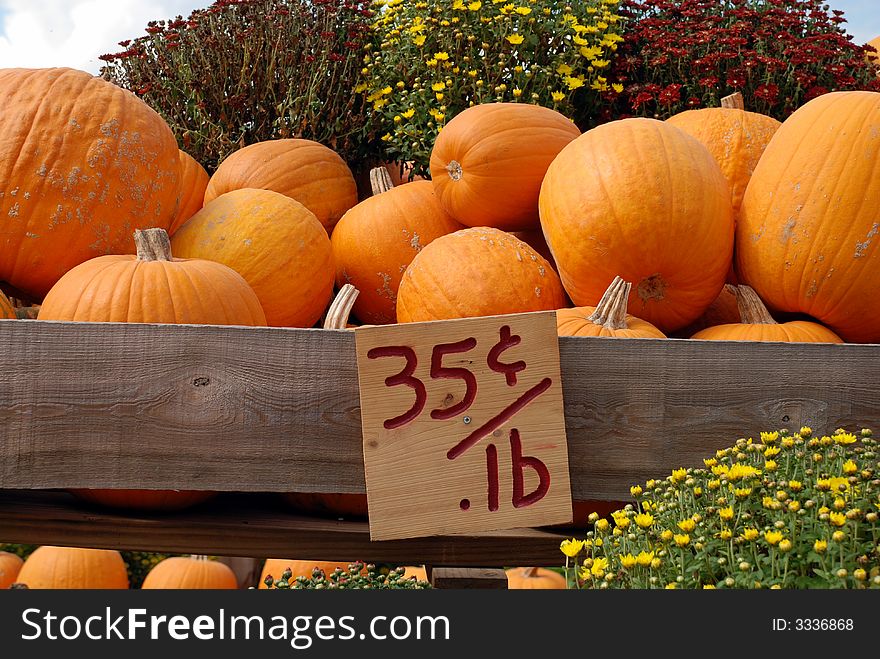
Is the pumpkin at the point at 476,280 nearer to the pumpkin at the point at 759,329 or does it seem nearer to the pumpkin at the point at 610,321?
the pumpkin at the point at 610,321

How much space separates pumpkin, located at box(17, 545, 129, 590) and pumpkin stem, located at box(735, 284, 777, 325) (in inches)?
104

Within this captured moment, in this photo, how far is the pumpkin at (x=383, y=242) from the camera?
81.3 inches

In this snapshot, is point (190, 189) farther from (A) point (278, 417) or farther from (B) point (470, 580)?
(B) point (470, 580)

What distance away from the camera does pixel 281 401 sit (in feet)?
4.40

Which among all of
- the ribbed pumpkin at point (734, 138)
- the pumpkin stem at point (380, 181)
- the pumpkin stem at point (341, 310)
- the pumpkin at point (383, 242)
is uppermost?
the pumpkin stem at point (380, 181)

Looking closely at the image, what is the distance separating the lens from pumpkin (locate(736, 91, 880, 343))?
1590 millimetres

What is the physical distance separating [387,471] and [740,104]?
1.47 metres

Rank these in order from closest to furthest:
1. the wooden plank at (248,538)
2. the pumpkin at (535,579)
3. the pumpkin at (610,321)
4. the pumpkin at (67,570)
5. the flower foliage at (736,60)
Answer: the wooden plank at (248,538) < the pumpkin at (610,321) < the pumpkin at (535,579) < the flower foliage at (736,60) < the pumpkin at (67,570)

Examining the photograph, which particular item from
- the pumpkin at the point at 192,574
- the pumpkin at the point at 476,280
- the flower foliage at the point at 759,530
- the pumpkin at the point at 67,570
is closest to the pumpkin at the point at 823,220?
the pumpkin at the point at 476,280

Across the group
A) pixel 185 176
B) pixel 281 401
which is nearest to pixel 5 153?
pixel 185 176

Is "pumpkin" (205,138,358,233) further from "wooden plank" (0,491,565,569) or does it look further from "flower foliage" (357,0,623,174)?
"wooden plank" (0,491,565,569)

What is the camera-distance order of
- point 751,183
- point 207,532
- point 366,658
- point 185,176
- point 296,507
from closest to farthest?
point 366,658 → point 207,532 → point 296,507 → point 751,183 → point 185,176

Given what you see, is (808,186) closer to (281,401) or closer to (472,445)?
(472,445)

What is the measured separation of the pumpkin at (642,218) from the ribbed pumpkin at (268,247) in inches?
21.1
